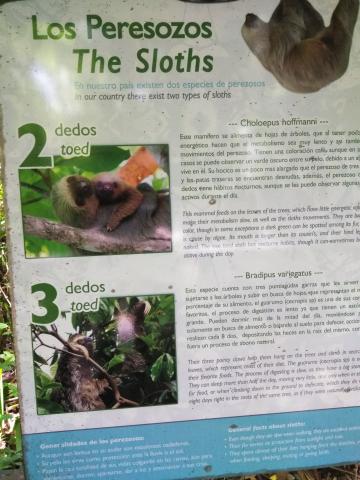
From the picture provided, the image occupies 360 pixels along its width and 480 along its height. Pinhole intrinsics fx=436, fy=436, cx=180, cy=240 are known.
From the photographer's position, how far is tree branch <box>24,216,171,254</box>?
1.48 meters

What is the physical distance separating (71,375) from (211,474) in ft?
2.13

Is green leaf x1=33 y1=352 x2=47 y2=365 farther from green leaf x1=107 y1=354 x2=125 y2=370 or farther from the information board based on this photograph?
green leaf x1=107 y1=354 x2=125 y2=370

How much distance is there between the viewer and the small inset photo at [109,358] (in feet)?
5.03

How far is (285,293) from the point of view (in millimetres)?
1569

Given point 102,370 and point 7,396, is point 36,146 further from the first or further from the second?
point 7,396

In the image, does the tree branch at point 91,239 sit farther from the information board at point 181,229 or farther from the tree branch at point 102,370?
the tree branch at point 102,370

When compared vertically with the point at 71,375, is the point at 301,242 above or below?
above

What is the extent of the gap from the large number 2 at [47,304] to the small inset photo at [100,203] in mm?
A: 112

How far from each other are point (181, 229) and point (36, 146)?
21.9 inches

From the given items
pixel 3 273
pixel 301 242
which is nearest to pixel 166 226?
pixel 301 242

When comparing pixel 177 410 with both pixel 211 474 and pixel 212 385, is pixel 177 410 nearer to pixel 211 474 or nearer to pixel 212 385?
pixel 212 385

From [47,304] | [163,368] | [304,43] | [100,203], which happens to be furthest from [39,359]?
[304,43]

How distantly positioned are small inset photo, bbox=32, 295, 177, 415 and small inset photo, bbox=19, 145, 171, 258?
21 centimetres

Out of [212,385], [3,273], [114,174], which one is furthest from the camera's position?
[3,273]
